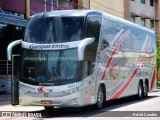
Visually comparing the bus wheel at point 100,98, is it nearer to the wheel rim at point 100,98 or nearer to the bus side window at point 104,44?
the wheel rim at point 100,98

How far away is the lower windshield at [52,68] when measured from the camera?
624 inches

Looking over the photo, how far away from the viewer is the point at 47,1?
33438 millimetres

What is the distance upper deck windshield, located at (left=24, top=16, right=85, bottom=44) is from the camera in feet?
53.1

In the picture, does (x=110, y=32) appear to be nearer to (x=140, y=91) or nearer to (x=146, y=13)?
(x=140, y=91)

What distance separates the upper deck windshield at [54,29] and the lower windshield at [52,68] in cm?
50

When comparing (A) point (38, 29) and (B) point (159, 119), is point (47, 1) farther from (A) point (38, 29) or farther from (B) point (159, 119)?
(B) point (159, 119)

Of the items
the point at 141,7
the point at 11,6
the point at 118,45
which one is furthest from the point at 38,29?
the point at 141,7

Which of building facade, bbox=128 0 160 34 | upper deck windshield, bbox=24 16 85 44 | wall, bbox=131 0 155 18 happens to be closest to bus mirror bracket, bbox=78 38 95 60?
upper deck windshield, bbox=24 16 85 44

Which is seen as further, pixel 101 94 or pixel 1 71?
pixel 1 71

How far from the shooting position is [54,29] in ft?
53.9

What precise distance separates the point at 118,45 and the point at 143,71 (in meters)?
5.31

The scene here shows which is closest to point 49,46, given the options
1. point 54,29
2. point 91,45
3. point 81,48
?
point 54,29

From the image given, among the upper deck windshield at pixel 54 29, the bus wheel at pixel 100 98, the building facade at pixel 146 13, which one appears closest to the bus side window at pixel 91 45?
the upper deck windshield at pixel 54 29

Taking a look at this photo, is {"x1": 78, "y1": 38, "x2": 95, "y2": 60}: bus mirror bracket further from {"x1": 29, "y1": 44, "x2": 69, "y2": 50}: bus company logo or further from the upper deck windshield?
{"x1": 29, "y1": 44, "x2": 69, "y2": 50}: bus company logo
